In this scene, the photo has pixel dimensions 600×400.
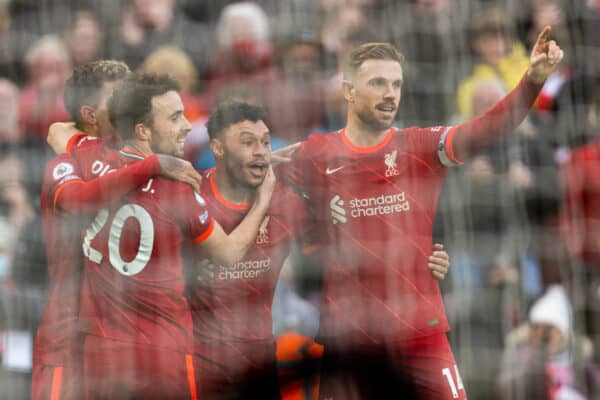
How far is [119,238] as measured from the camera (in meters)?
1.64

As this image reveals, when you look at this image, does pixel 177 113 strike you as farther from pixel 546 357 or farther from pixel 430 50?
pixel 546 357

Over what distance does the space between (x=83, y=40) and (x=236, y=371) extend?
2.05 feet

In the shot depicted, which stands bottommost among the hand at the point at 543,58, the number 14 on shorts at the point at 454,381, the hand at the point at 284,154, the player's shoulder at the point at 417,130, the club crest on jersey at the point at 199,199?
the number 14 on shorts at the point at 454,381

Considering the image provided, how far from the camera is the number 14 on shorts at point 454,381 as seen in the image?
1.68 metres

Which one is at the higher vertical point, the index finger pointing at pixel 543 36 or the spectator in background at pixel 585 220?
the index finger pointing at pixel 543 36

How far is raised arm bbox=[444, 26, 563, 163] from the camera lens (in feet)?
5.48

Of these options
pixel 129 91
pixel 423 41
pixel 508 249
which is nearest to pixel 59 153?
pixel 129 91

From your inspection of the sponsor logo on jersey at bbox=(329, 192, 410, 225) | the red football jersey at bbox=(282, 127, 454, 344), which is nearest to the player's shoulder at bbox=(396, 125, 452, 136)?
the red football jersey at bbox=(282, 127, 454, 344)

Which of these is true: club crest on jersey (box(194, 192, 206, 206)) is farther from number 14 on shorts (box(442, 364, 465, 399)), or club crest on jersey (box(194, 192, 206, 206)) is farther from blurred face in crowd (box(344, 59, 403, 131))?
number 14 on shorts (box(442, 364, 465, 399))

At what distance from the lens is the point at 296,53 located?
1.77 metres

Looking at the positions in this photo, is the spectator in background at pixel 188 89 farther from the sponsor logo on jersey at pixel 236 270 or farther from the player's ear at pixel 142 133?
the sponsor logo on jersey at pixel 236 270

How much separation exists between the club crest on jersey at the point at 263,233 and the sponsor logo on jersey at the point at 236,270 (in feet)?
0.10

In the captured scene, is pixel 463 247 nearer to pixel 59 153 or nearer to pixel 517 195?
pixel 517 195

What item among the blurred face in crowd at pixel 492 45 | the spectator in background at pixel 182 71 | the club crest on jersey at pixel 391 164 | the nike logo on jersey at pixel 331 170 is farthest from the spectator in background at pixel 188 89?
the blurred face in crowd at pixel 492 45
